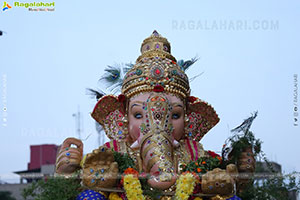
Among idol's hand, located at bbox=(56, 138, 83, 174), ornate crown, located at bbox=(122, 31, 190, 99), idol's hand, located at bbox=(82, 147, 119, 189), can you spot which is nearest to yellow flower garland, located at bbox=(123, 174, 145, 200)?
idol's hand, located at bbox=(82, 147, 119, 189)

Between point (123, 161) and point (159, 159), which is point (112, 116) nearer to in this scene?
point (123, 161)

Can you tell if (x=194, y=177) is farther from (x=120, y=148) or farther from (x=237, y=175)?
(x=120, y=148)

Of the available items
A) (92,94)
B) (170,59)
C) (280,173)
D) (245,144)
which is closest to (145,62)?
(170,59)

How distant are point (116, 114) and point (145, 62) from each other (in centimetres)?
96

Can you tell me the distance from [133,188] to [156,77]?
1944mm

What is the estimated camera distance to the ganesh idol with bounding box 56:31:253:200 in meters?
6.42

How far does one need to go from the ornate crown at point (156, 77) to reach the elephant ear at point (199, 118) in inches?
12.7

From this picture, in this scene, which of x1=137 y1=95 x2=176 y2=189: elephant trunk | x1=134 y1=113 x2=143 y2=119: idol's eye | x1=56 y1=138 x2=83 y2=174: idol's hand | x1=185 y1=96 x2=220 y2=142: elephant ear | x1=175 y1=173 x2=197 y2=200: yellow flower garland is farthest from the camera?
x1=185 y1=96 x2=220 y2=142: elephant ear

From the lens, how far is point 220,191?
6387mm

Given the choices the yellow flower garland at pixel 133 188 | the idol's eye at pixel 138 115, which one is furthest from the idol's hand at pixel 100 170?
the idol's eye at pixel 138 115

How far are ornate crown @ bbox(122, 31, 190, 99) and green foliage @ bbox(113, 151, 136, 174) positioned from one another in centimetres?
113

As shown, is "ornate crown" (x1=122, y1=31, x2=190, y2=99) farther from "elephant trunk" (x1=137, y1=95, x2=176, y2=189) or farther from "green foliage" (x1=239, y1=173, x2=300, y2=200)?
"green foliage" (x1=239, y1=173, x2=300, y2=200)

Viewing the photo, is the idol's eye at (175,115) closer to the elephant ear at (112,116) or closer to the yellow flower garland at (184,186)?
the elephant ear at (112,116)

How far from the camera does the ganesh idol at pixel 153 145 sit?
6.42m
